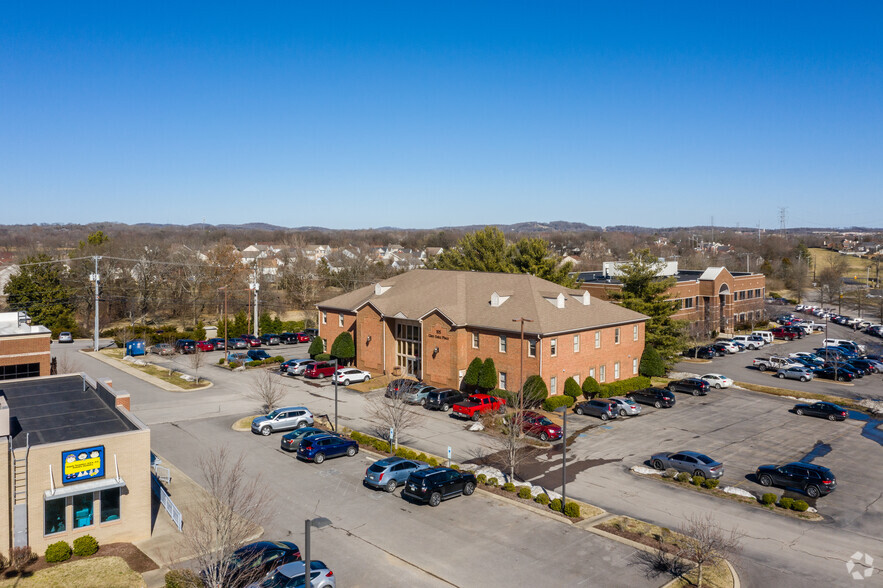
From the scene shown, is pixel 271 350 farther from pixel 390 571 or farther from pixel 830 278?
pixel 830 278

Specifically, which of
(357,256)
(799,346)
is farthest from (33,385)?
(357,256)

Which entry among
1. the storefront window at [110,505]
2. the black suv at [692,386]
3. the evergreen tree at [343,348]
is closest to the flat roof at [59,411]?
the storefront window at [110,505]

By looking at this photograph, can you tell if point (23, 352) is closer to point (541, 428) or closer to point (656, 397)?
point (541, 428)

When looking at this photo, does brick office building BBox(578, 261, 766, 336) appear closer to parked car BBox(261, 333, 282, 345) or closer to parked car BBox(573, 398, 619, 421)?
parked car BBox(573, 398, 619, 421)

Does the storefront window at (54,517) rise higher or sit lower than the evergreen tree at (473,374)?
lower

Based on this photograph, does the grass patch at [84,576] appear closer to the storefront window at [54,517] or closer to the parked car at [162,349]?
the storefront window at [54,517]
